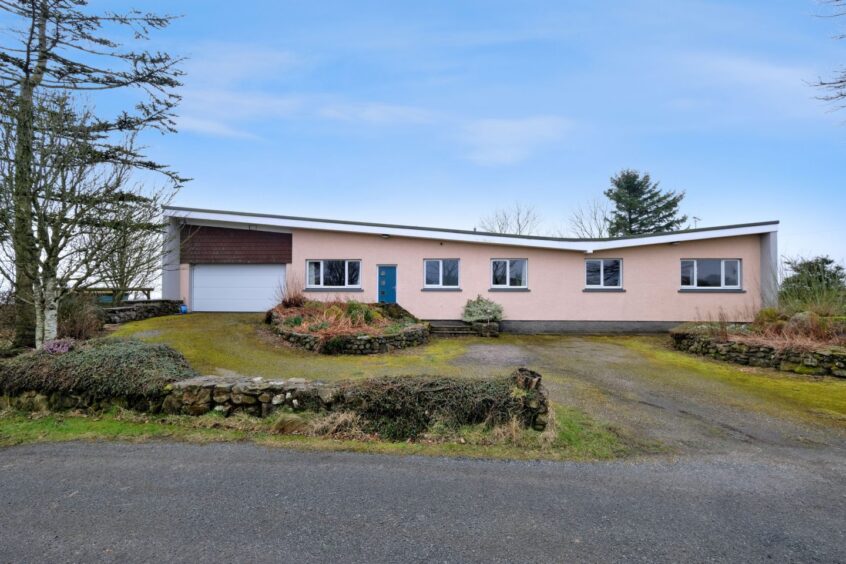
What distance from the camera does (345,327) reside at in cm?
1100

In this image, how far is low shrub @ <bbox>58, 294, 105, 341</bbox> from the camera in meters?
9.34

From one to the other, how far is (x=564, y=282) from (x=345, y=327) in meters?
8.60

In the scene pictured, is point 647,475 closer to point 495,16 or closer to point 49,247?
point 49,247

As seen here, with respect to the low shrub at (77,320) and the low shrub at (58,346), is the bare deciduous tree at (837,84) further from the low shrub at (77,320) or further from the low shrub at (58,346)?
the low shrub at (77,320)

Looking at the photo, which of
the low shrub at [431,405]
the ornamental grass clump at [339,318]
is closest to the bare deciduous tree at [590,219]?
the ornamental grass clump at [339,318]

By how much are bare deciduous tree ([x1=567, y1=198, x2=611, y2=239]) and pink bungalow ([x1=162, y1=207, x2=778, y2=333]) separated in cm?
2164

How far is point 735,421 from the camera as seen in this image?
17.6 feet

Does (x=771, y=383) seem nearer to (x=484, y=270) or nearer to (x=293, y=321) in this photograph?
(x=484, y=270)

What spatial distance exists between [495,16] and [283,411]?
36.7 feet

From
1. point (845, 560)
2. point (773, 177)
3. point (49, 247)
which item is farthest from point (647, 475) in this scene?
point (773, 177)

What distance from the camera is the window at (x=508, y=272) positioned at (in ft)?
49.1

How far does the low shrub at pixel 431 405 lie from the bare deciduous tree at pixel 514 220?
32.2m

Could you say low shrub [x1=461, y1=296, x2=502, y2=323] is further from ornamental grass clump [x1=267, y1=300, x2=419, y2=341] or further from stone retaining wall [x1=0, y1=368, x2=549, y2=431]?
stone retaining wall [x1=0, y1=368, x2=549, y2=431]

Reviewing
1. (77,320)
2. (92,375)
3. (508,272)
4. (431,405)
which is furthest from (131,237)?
(508,272)
